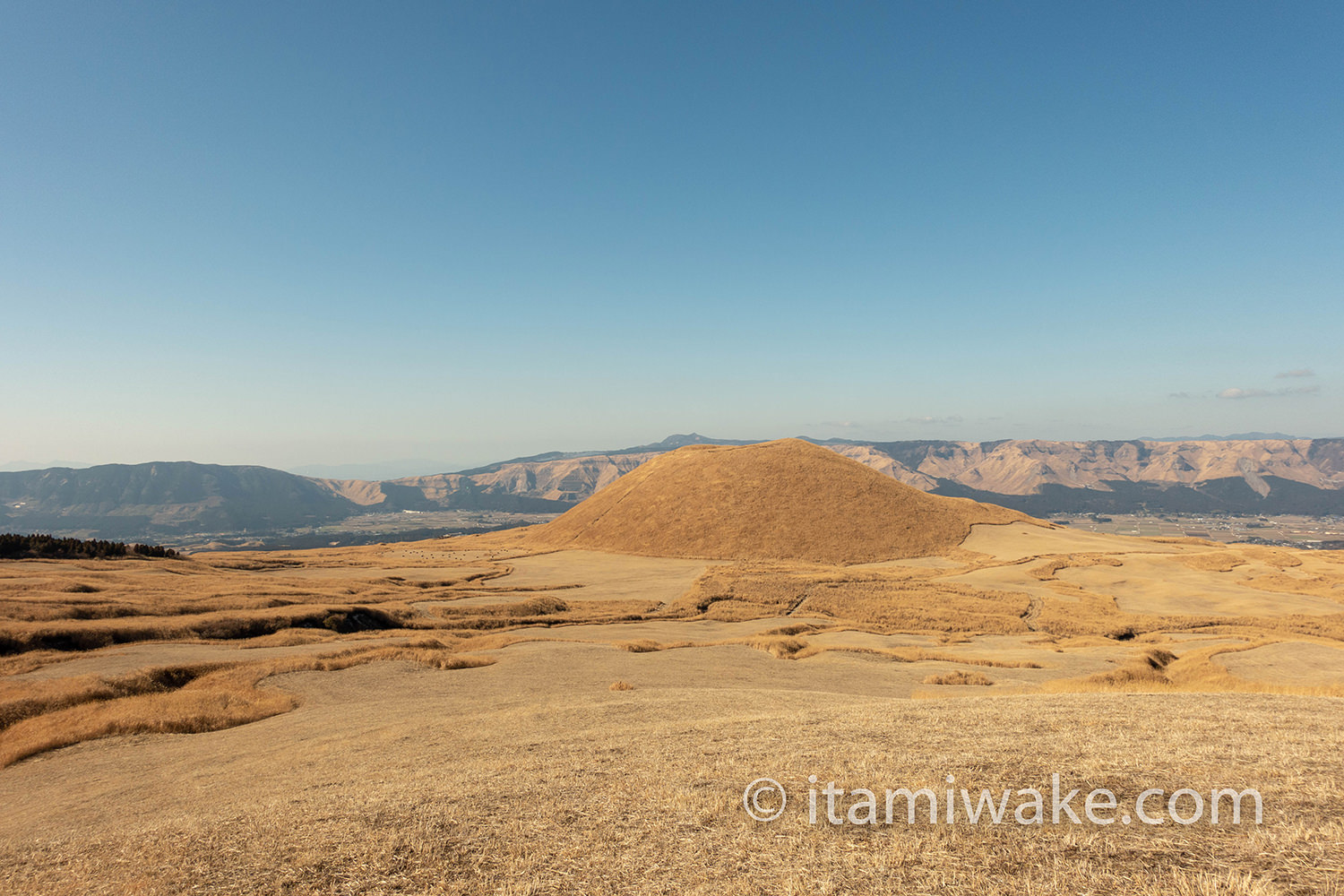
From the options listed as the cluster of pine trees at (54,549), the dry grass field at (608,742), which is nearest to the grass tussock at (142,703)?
the dry grass field at (608,742)

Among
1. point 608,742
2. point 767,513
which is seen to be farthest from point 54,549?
point 767,513

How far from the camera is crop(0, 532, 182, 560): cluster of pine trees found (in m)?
48.4

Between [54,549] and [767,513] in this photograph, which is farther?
[767,513]

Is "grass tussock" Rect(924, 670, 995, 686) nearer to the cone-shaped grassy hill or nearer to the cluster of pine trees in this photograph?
the cone-shaped grassy hill

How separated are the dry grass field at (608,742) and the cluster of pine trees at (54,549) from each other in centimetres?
739

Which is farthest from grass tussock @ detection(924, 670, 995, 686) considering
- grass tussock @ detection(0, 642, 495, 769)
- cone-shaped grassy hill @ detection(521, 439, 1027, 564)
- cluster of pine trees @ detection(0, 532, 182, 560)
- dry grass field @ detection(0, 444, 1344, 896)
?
cluster of pine trees @ detection(0, 532, 182, 560)

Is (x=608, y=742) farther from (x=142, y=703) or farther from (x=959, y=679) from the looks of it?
(x=959, y=679)

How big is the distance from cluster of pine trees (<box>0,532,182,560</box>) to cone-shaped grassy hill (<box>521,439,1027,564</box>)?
53.5 m

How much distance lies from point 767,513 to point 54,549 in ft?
269

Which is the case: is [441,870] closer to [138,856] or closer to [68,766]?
[138,856]

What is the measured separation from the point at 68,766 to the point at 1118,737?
873 inches

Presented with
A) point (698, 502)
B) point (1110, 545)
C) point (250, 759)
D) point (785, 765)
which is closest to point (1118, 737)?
point (785, 765)

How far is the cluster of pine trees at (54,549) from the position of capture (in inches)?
1906

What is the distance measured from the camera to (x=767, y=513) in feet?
295
